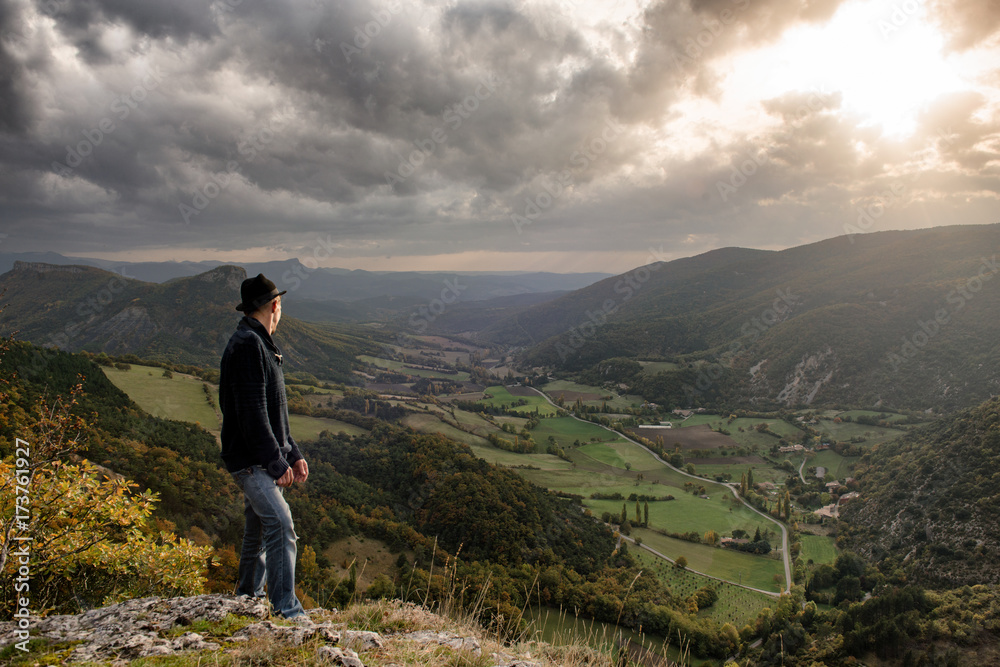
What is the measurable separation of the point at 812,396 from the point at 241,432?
506 feet

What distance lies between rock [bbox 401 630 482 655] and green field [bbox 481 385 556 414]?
12395 cm

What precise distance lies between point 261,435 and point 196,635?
74.4 inches

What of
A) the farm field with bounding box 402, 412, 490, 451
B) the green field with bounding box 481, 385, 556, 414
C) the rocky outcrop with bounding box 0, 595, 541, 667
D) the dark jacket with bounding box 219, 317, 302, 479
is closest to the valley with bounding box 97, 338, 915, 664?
the farm field with bounding box 402, 412, 490, 451

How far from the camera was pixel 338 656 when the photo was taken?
3.72 m

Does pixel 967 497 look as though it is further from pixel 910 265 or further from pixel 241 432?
pixel 910 265

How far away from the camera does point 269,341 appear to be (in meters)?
4.79

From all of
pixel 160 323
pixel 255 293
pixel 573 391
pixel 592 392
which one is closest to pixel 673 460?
pixel 592 392

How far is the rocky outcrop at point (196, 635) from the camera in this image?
3.82 m

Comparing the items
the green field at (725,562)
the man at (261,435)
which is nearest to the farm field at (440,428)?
the green field at (725,562)

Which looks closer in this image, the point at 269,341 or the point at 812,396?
the point at 269,341

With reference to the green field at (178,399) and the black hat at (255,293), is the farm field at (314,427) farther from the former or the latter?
the black hat at (255,293)

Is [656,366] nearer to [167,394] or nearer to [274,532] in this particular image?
[167,394]

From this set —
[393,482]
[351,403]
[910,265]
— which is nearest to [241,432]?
[393,482]

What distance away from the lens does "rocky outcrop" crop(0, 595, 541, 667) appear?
3.82m
